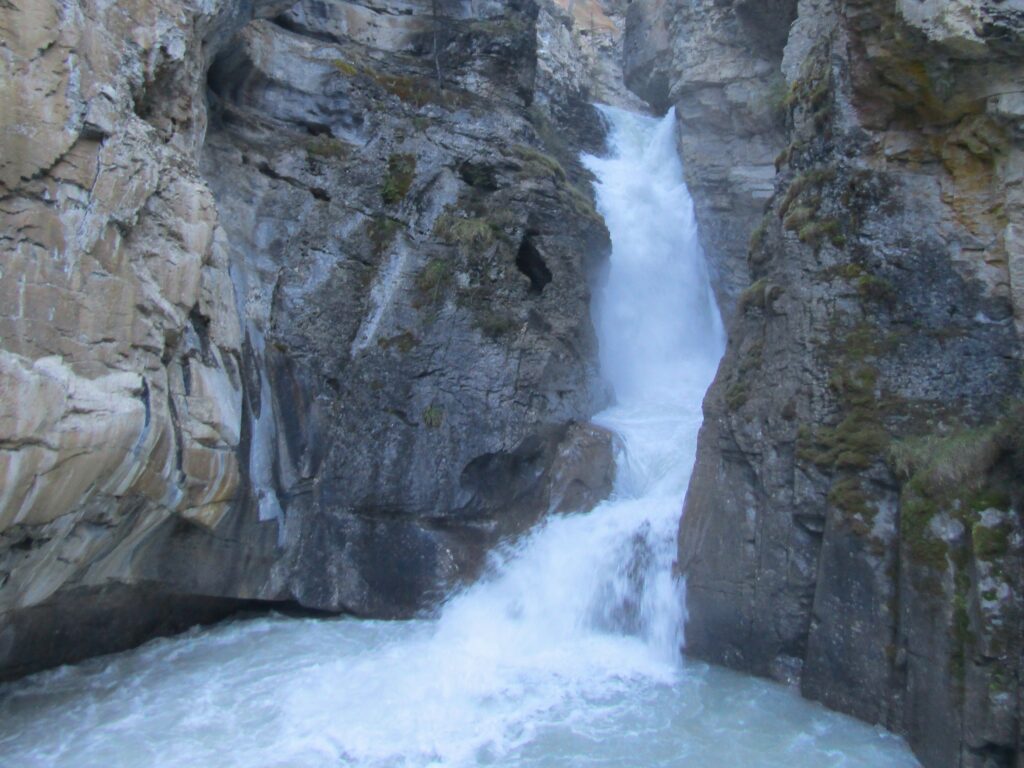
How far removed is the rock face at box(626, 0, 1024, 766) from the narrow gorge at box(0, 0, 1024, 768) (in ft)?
0.14

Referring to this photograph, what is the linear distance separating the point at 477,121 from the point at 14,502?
36.4 ft

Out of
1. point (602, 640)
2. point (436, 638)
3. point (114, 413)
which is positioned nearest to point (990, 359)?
point (602, 640)

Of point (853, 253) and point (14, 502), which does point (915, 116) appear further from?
point (14, 502)

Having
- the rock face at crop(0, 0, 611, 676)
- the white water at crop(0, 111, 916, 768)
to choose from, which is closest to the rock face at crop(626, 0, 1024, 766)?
the white water at crop(0, 111, 916, 768)

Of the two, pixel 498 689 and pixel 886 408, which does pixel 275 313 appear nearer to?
pixel 498 689

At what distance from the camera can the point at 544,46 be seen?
24625mm

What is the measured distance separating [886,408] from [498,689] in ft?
18.6

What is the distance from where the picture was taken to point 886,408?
9219 millimetres

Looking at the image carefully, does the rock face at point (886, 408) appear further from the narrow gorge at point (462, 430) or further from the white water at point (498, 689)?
the white water at point (498, 689)

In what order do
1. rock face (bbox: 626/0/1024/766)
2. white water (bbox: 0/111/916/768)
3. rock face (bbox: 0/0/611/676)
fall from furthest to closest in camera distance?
1. rock face (bbox: 0/0/611/676)
2. white water (bbox: 0/111/916/768)
3. rock face (bbox: 626/0/1024/766)

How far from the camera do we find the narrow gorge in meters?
8.24

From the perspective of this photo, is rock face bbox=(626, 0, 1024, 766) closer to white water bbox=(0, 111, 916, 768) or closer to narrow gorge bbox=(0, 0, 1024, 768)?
narrow gorge bbox=(0, 0, 1024, 768)

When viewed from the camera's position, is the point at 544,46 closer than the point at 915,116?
No

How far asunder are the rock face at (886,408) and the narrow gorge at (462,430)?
43 mm
